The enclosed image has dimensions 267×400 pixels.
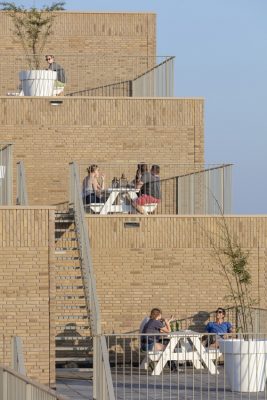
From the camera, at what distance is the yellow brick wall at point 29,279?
26.1 metres

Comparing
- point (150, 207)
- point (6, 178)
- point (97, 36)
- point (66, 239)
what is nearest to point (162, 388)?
point (6, 178)

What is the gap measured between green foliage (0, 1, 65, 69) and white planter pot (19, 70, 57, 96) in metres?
2.79

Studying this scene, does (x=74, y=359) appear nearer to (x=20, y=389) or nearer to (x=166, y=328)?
(x=166, y=328)

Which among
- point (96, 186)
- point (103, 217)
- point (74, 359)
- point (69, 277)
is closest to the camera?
point (74, 359)

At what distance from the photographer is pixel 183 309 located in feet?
100

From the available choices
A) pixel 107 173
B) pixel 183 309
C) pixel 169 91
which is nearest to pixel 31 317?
pixel 183 309

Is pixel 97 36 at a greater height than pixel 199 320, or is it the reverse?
pixel 97 36

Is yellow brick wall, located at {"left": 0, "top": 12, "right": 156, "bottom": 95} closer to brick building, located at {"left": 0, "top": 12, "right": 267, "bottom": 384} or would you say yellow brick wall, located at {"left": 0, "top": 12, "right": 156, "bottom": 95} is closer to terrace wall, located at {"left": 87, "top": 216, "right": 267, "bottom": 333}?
brick building, located at {"left": 0, "top": 12, "right": 267, "bottom": 384}

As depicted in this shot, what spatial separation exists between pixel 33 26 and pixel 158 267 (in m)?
12.8

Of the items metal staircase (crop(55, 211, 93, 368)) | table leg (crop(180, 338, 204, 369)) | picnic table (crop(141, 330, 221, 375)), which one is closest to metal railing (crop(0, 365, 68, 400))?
picnic table (crop(141, 330, 221, 375))

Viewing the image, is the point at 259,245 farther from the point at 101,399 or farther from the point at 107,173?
the point at 101,399

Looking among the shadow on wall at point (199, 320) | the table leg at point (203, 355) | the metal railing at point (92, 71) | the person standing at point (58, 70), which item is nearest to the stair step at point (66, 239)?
the shadow on wall at point (199, 320)

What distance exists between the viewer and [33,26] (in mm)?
41469

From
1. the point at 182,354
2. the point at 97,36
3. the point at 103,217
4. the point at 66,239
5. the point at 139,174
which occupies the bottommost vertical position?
the point at 182,354
